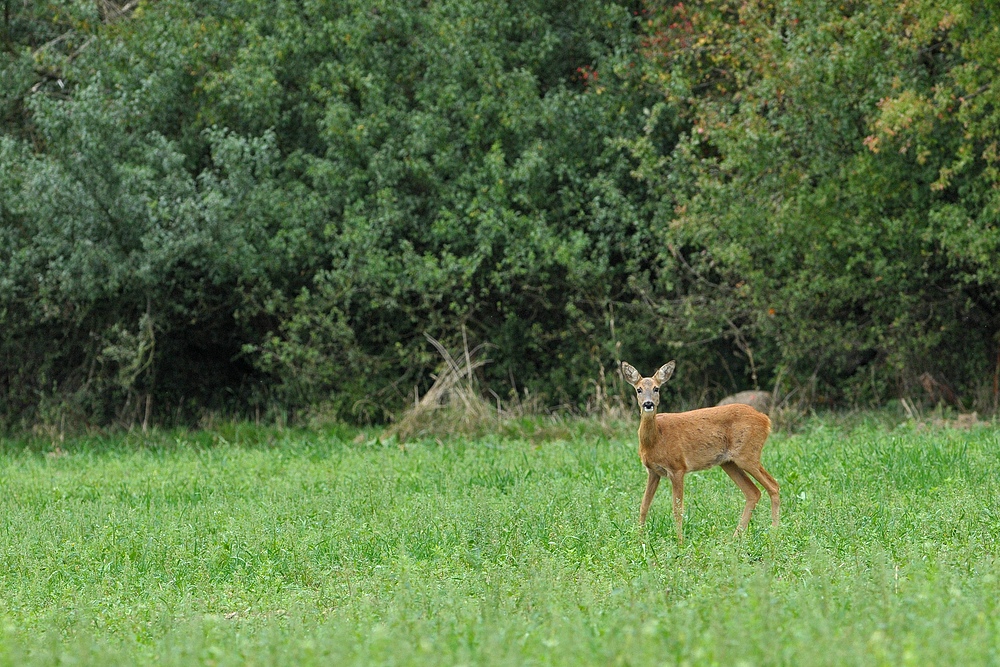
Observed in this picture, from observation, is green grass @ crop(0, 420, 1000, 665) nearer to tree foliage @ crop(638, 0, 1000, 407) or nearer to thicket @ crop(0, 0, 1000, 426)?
tree foliage @ crop(638, 0, 1000, 407)

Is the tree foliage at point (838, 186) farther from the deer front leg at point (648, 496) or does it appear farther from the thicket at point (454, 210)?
the deer front leg at point (648, 496)

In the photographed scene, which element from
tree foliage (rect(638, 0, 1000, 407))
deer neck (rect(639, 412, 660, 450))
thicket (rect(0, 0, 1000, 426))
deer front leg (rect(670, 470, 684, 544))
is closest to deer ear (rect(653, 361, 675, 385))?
deer neck (rect(639, 412, 660, 450))

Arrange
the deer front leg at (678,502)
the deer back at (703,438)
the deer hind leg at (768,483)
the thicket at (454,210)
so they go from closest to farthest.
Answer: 1. the deer front leg at (678,502)
2. the deer back at (703,438)
3. the deer hind leg at (768,483)
4. the thicket at (454,210)

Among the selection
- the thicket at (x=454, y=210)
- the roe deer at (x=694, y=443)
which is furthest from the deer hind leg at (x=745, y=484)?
the thicket at (x=454, y=210)

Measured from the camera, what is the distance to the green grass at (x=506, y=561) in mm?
5266

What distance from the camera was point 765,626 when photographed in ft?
17.3

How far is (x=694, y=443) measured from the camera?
905cm

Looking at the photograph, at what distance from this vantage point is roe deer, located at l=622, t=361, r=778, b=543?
8.81 meters

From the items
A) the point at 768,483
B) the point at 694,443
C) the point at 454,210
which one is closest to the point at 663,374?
the point at 694,443

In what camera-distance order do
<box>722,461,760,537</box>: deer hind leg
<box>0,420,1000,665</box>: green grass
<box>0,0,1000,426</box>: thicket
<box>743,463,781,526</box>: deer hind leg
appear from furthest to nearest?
<box>0,0,1000,426</box>: thicket, <box>722,461,760,537</box>: deer hind leg, <box>743,463,781,526</box>: deer hind leg, <box>0,420,1000,665</box>: green grass

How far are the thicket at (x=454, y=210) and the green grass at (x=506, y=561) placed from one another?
13.4 ft

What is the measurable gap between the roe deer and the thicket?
7699 mm

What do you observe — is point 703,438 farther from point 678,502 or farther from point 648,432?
point 678,502

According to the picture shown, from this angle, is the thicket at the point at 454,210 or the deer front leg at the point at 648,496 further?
the thicket at the point at 454,210
